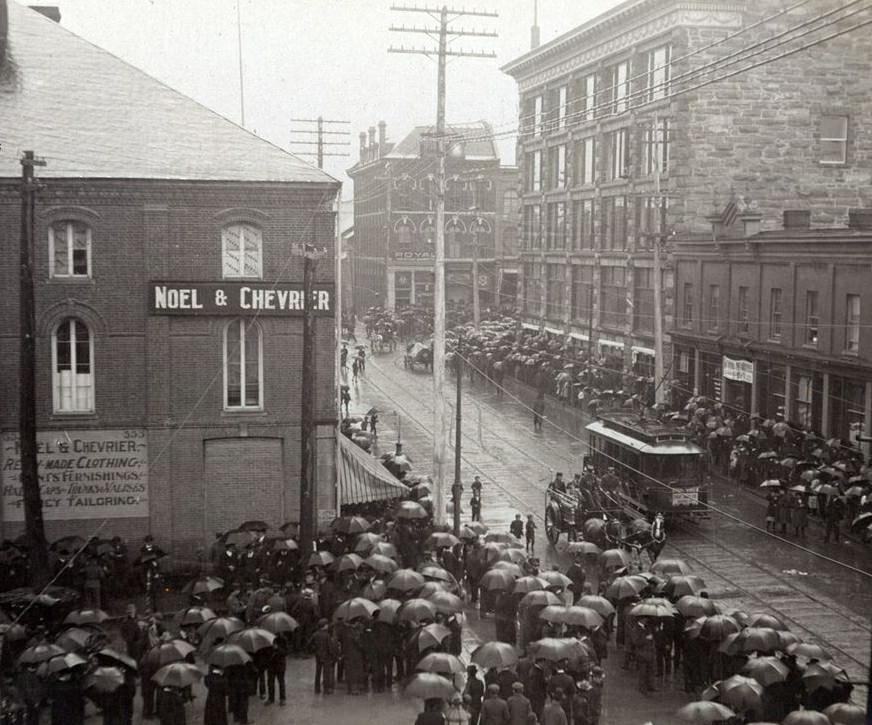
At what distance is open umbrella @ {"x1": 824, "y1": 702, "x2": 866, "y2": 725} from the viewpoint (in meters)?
14.0

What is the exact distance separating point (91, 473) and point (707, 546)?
652 inches

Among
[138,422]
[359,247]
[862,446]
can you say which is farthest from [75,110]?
[359,247]

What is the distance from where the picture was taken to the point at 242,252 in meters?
28.9

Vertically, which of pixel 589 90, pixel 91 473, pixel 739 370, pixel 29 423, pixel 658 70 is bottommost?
pixel 91 473

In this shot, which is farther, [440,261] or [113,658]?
[440,261]

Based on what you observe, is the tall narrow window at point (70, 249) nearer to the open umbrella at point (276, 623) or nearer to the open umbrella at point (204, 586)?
the open umbrella at point (204, 586)

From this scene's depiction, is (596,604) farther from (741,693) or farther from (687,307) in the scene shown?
(687,307)

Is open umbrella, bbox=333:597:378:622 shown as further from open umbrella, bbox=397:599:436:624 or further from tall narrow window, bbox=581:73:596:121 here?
tall narrow window, bbox=581:73:596:121

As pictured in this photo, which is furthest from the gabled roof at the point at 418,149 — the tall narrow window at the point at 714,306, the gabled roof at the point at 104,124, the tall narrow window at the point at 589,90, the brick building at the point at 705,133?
the gabled roof at the point at 104,124

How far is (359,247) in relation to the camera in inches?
4451

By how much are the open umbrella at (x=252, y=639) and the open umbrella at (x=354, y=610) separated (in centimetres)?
169

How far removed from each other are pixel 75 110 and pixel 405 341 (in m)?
51.9

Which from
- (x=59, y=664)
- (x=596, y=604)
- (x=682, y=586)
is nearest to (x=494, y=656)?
(x=596, y=604)

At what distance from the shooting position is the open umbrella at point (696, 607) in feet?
61.8
